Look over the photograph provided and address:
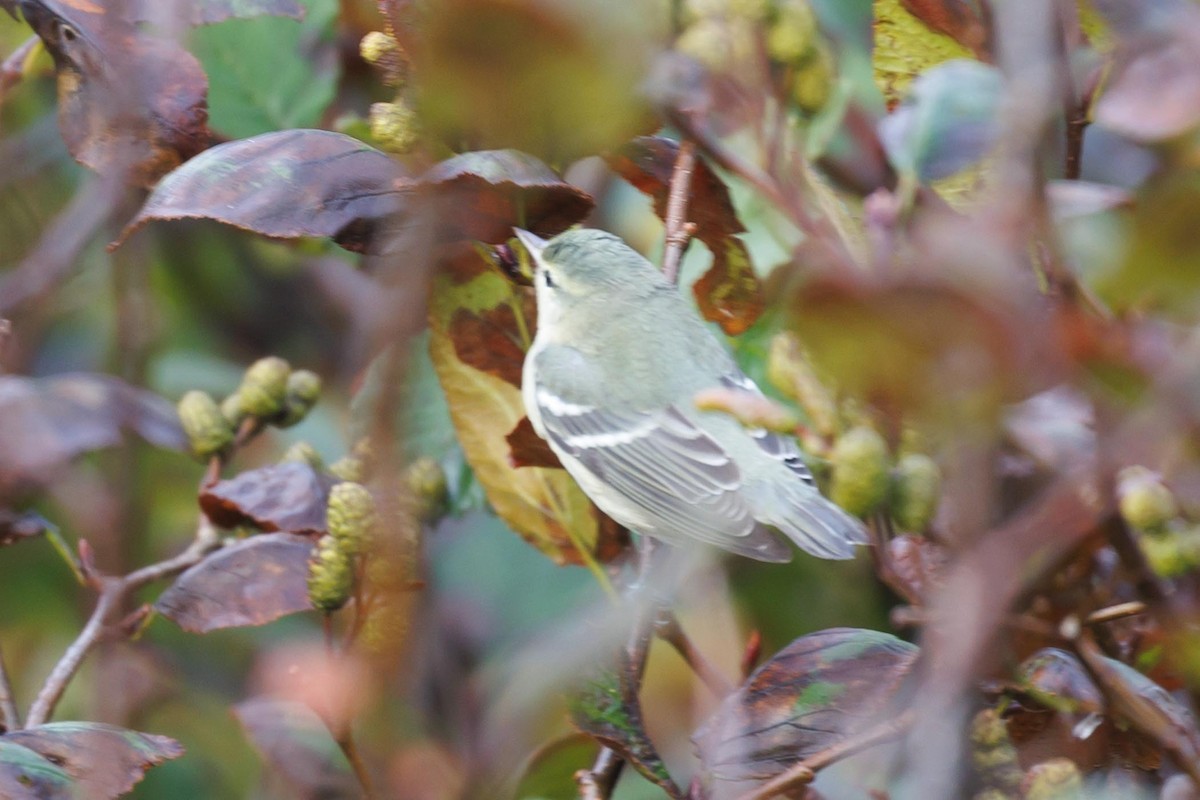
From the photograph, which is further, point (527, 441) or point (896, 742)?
point (527, 441)

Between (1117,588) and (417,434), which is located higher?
(1117,588)

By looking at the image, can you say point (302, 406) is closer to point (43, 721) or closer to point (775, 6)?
point (43, 721)

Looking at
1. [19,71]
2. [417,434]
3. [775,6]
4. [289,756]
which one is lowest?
[289,756]

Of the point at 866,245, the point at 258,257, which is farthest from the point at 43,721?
the point at 258,257

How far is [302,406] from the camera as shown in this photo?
4.30 ft

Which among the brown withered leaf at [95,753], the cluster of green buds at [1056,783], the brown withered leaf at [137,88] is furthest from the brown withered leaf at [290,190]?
the cluster of green buds at [1056,783]

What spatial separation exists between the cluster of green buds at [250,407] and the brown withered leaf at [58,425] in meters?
0.04

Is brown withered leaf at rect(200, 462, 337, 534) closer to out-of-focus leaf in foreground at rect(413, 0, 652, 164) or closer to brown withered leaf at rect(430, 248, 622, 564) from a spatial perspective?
brown withered leaf at rect(430, 248, 622, 564)

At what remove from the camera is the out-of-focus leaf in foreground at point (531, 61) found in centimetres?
52

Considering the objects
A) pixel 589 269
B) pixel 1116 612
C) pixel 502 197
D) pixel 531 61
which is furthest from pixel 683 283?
pixel 531 61

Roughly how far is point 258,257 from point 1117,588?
152 cm

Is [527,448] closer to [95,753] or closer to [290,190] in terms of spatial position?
[290,190]

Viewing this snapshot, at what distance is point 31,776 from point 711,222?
72 centimetres

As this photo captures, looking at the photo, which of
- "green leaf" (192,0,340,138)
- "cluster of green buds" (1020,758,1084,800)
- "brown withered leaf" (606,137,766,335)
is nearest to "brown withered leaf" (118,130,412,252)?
"brown withered leaf" (606,137,766,335)
